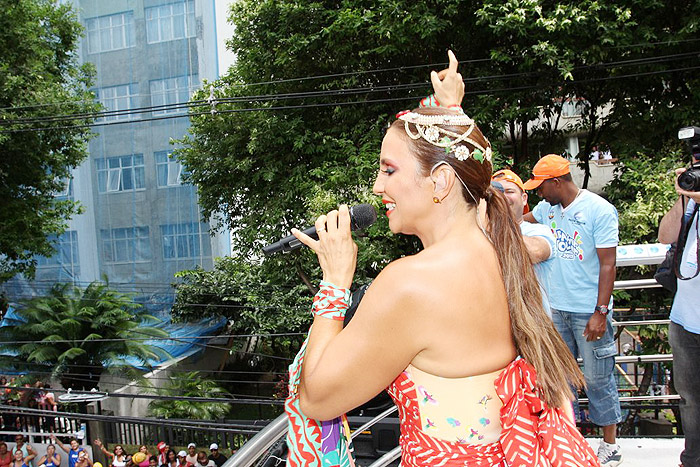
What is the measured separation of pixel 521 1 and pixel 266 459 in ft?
28.6

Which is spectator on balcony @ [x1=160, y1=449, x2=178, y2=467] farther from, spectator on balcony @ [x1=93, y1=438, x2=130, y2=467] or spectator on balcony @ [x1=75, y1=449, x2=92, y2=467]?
spectator on balcony @ [x1=75, y1=449, x2=92, y2=467]

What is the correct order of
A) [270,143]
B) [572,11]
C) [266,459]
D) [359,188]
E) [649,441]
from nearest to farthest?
[266,459] < [649,441] < [572,11] < [359,188] < [270,143]

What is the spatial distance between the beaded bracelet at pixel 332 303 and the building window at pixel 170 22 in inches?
813

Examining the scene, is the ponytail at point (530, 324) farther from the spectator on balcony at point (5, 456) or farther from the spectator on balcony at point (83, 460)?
the spectator on balcony at point (5, 456)

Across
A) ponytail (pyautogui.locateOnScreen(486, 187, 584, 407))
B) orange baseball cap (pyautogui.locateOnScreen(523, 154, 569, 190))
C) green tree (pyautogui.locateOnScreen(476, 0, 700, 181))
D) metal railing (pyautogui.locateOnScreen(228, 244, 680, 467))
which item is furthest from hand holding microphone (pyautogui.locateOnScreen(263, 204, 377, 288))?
green tree (pyautogui.locateOnScreen(476, 0, 700, 181))

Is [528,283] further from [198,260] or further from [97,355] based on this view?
[198,260]

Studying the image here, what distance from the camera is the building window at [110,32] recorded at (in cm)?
2112

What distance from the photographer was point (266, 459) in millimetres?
2801

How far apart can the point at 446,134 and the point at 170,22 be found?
70.3ft

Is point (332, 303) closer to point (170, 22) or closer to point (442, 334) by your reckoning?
point (442, 334)

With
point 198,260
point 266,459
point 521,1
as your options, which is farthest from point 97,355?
point 266,459

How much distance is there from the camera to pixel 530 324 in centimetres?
124

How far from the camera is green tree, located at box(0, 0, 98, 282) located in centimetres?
1344

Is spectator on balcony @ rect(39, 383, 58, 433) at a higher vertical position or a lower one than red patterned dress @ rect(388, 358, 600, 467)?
lower
